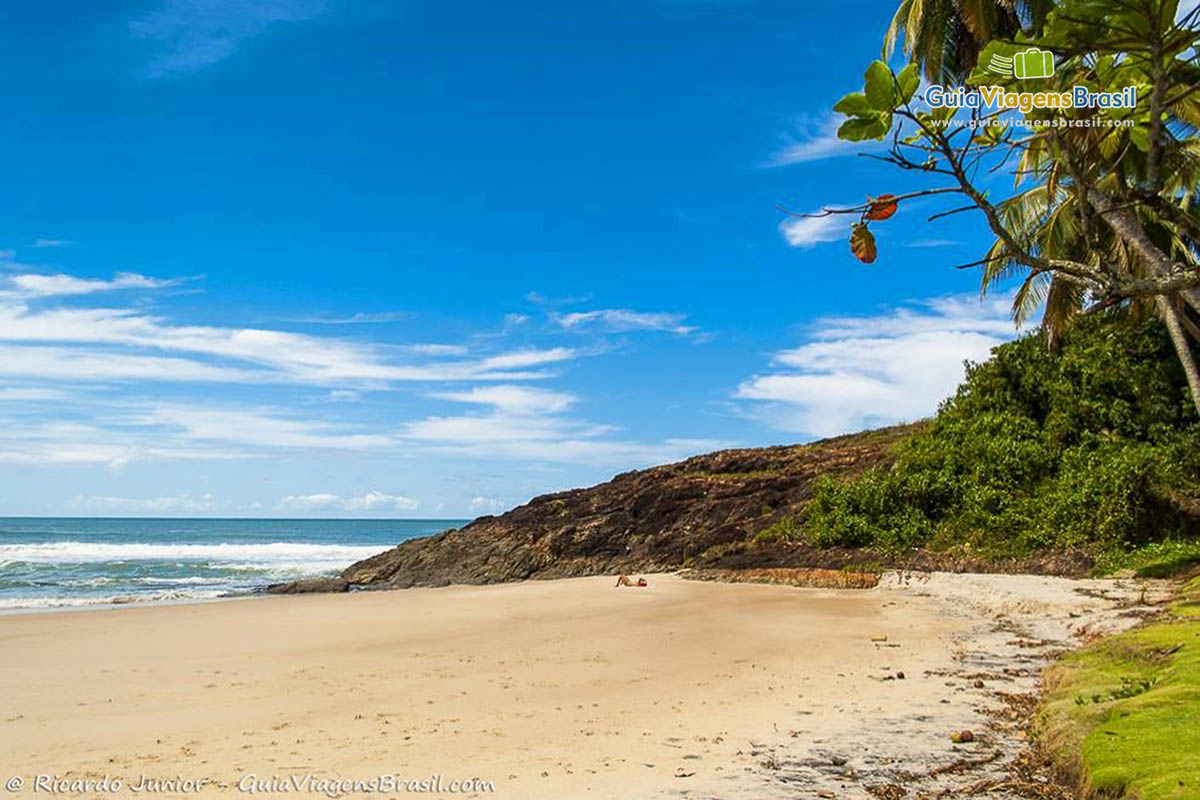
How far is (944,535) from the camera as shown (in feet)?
57.8

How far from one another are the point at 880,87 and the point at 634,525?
2367cm

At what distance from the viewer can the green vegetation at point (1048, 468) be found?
1542 cm

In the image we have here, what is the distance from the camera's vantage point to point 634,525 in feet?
84.9

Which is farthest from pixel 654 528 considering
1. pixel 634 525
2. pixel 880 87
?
pixel 880 87

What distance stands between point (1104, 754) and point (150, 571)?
36.4 m

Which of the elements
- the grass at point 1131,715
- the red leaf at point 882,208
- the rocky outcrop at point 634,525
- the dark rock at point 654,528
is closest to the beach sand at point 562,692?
the grass at point 1131,715

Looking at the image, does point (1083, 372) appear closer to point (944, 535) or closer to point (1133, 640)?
point (944, 535)

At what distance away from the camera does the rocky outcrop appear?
2389 cm

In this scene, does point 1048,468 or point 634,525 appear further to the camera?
point 634,525

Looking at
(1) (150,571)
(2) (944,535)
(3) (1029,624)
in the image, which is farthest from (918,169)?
(1) (150,571)

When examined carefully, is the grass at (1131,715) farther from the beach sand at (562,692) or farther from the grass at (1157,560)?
the grass at (1157,560)

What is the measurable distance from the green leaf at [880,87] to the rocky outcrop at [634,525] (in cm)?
1919

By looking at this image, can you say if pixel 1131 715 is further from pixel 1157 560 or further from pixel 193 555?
pixel 193 555

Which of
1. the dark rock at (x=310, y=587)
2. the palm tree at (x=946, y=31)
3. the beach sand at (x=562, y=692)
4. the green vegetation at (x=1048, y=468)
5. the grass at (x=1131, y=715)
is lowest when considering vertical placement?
the dark rock at (x=310, y=587)
